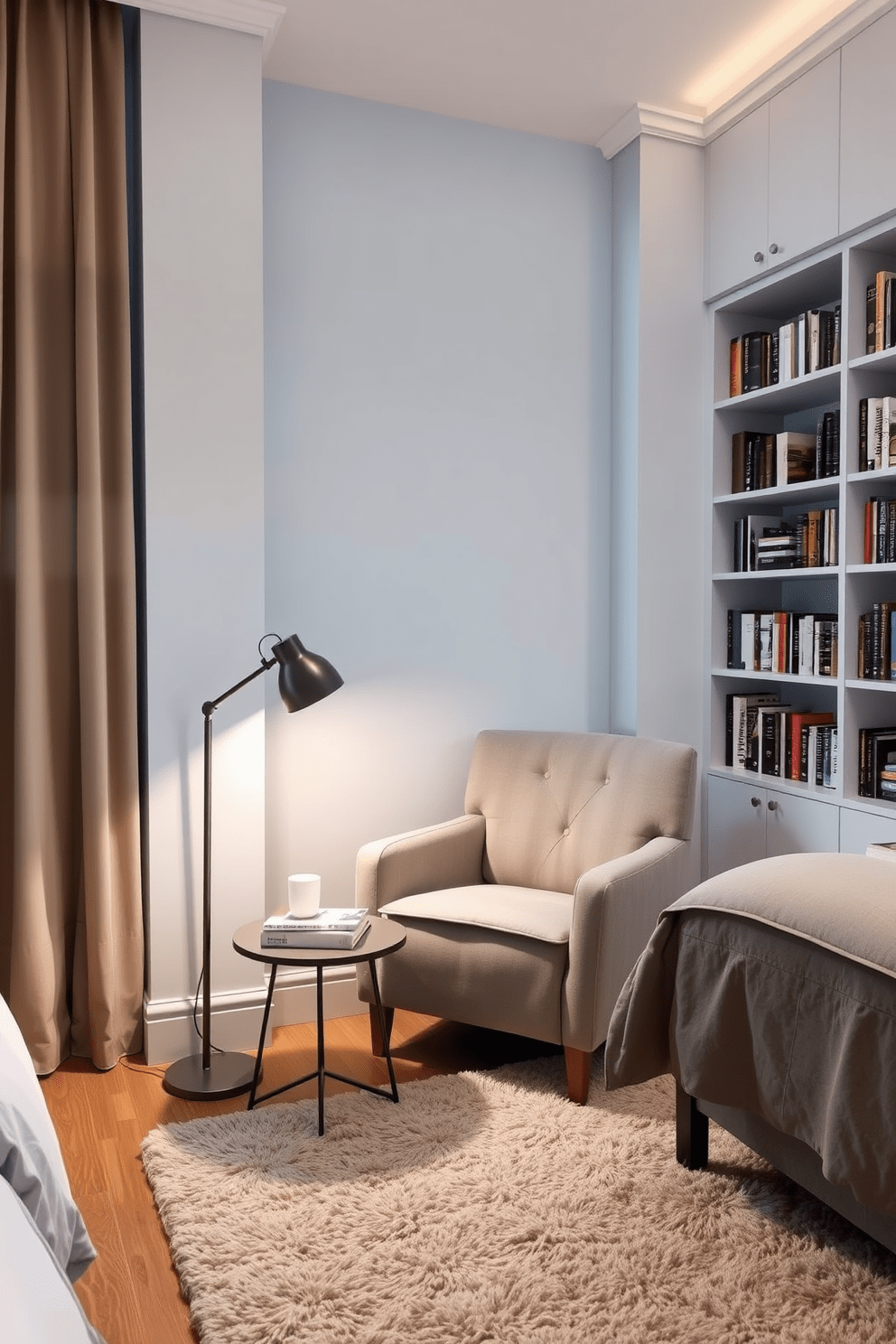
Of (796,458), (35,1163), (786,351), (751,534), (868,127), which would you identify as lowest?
(35,1163)

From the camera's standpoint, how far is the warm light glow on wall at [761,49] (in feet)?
8.95

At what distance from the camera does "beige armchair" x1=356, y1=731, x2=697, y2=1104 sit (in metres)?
2.39

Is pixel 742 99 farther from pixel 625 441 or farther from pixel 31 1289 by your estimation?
pixel 31 1289

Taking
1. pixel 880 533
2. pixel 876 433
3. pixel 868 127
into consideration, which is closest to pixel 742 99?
pixel 868 127

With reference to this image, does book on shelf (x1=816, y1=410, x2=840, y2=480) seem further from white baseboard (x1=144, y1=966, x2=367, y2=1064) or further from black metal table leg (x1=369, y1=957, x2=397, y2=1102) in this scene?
white baseboard (x1=144, y1=966, x2=367, y2=1064)

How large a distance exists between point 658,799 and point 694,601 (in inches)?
34.5

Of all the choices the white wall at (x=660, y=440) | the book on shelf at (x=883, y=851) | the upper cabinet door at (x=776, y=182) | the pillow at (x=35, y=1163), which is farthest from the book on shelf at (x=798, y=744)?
the pillow at (x=35, y=1163)

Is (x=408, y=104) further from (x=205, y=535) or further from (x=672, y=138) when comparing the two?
(x=205, y=535)

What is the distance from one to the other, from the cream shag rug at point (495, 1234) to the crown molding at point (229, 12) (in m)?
2.68

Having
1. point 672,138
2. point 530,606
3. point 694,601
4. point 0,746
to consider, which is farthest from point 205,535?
point 672,138

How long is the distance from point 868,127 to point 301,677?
2016mm

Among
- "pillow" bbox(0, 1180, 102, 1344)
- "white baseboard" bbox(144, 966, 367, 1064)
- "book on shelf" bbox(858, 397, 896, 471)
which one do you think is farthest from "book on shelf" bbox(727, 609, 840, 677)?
"pillow" bbox(0, 1180, 102, 1344)

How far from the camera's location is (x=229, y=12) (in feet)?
8.63

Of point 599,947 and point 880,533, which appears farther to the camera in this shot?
point 880,533
